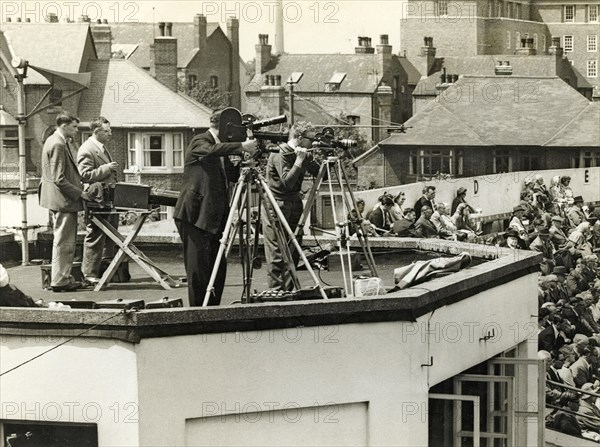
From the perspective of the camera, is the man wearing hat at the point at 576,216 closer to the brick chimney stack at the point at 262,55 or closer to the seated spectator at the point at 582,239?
the seated spectator at the point at 582,239

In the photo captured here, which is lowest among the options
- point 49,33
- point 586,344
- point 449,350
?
point 586,344

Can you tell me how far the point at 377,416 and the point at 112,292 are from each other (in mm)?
4162

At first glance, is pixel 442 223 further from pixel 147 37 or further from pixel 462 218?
pixel 147 37

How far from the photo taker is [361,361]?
11.0 meters

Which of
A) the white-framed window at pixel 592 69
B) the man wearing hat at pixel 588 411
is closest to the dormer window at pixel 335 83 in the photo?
the white-framed window at pixel 592 69

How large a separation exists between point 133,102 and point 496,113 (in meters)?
18.3

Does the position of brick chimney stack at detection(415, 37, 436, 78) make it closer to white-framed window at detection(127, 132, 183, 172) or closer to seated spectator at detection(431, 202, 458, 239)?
white-framed window at detection(127, 132, 183, 172)

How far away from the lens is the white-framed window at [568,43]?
442 ft

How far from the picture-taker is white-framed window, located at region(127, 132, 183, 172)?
6366cm

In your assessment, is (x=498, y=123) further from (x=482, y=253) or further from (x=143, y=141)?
(x=482, y=253)

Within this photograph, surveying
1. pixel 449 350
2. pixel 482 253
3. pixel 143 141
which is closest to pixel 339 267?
pixel 482 253

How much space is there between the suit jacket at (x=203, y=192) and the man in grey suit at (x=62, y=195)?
1845 mm

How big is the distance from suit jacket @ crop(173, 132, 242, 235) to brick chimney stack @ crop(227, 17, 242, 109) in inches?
3052

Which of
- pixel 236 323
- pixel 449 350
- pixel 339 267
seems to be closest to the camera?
pixel 236 323
